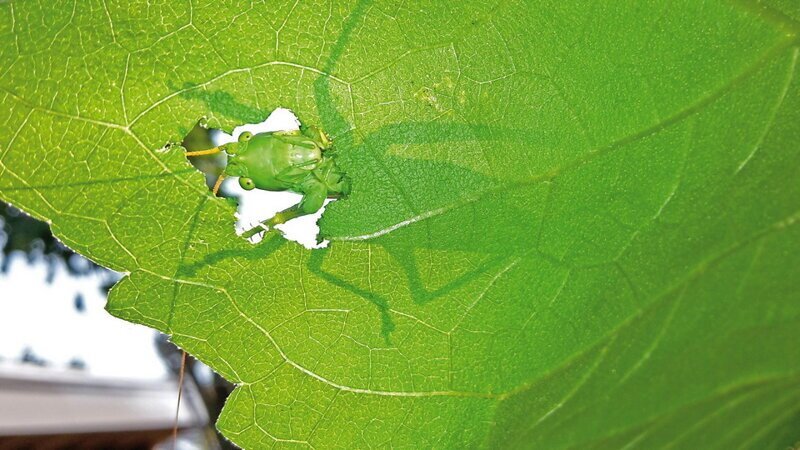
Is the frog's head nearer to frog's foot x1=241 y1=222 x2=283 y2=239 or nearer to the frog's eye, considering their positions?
the frog's eye

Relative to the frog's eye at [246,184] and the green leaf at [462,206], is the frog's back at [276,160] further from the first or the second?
the green leaf at [462,206]

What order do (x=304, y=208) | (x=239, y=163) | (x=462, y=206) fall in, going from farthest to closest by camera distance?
1. (x=239, y=163)
2. (x=304, y=208)
3. (x=462, y=206)

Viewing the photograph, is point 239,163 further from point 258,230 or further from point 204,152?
point 258,230

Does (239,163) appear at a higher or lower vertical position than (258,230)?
higher

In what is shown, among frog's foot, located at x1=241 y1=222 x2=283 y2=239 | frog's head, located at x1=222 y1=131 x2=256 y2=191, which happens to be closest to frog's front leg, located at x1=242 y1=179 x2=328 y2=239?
frog's foot, located at x1=241 y1=222 x2=283 y2=239

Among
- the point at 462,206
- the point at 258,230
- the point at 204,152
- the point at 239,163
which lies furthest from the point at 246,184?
the point at 462,206

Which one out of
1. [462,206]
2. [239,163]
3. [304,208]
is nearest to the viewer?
[462,206]

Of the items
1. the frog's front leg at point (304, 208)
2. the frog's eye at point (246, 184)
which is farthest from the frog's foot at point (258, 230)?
the frog's eye at point (246, 184)
